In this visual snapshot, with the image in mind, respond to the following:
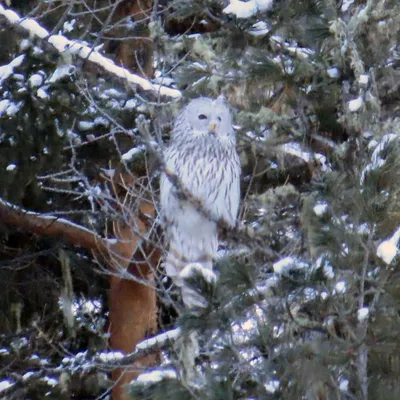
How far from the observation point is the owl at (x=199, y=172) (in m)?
7.02

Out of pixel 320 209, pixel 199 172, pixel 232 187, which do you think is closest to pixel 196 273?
pixel 320 209

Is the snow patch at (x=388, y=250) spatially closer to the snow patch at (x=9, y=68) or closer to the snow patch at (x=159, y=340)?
the snow patch at (x=159, y=340)

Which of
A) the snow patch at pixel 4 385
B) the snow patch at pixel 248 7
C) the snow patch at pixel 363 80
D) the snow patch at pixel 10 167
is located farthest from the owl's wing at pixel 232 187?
the snow patch at pixel 4 385

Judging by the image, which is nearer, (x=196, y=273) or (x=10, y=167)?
(x=196, y=273)

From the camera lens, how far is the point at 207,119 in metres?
7.02

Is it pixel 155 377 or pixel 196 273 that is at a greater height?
pixel 196 273

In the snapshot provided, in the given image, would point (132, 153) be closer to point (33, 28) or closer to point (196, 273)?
point (33, 28)

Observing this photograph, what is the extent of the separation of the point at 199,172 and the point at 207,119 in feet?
1.06

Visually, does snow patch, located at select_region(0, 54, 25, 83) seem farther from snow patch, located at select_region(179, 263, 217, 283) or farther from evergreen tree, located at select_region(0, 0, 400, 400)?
snow patch, located at select_region(179, 263, 217, 283)

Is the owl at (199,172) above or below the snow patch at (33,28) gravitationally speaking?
below

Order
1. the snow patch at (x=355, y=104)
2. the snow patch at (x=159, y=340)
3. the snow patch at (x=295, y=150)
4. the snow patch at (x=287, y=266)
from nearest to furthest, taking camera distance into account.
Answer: the snow patch at (x=287, y=266)
the snow patch at (x=355, y=104)
the snow patch at (x=295, y=150)
the snow patch at (x=159, y=340)

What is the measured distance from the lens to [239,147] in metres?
7.68

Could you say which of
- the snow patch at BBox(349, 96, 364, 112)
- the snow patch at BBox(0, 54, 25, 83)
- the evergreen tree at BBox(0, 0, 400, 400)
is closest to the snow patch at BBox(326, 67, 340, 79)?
the evergreen tree at BBox(0, 0, 400, 400)

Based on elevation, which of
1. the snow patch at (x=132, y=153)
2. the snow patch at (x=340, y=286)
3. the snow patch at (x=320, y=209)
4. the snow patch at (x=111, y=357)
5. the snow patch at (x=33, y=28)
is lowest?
the snow patch at (x=111, y=357)
